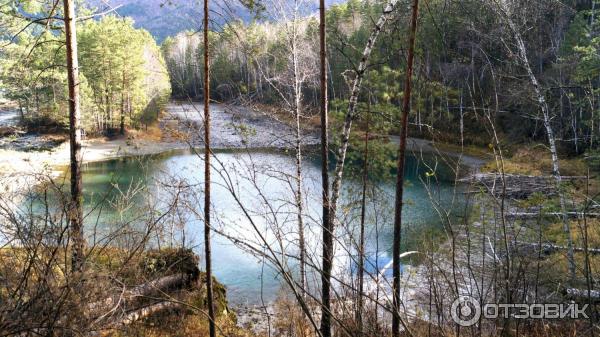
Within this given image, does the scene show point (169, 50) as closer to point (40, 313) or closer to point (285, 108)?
point (285, 108)

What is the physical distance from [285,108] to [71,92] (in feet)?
14.9

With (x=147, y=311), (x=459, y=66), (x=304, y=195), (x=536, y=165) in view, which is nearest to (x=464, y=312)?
(x=147, y=311)

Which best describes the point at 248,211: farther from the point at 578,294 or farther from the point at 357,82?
the point at 578,294

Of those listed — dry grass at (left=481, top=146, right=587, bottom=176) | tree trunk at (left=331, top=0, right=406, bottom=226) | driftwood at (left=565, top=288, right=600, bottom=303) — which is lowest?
dry grass at (left=481, top=146, right=587, bottom=176)

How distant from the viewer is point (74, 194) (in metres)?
5.60

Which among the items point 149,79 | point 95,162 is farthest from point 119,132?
point 95,162

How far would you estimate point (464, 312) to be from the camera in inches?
135

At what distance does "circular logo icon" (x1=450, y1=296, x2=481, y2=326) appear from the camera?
2.88 metres

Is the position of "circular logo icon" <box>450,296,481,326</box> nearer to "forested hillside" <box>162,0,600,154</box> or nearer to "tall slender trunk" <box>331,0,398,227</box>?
"forested hillside" <box>162,0,600,154</box>

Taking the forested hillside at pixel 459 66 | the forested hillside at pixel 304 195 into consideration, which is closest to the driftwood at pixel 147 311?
the forested hillside at pixel 304 195

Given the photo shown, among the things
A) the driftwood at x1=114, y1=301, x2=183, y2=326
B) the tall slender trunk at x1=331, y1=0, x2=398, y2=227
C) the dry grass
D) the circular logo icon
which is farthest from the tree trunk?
the dry grass

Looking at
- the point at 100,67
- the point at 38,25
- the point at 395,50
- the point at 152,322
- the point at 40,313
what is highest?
the point at 100,67

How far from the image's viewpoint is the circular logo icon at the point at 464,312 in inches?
113

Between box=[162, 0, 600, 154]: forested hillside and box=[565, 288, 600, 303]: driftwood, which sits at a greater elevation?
box=[162, 0, 600, 154]: forested hillside
